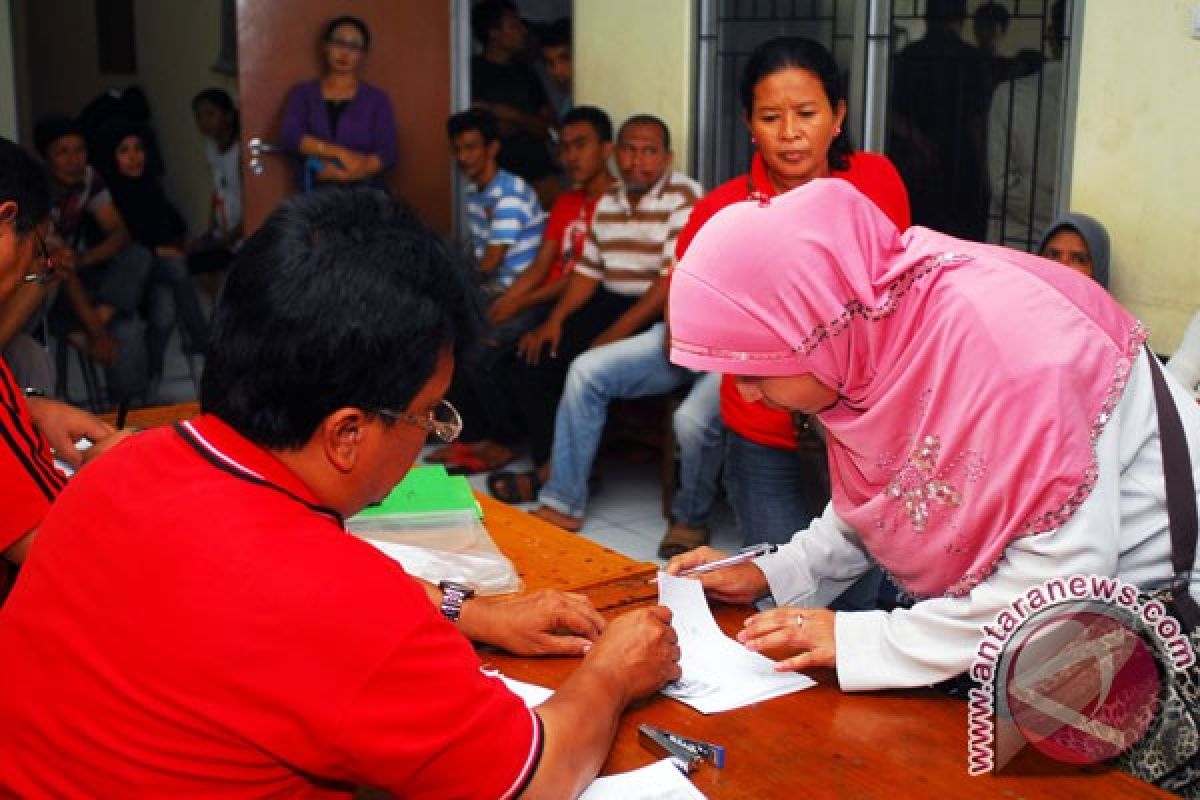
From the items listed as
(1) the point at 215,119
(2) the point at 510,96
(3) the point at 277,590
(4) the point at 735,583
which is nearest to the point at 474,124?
(2) the point at 510,96

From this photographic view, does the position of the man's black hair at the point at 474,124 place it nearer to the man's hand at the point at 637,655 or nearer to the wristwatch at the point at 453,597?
the wristwatch at the point at 453,597

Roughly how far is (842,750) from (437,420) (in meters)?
0.55

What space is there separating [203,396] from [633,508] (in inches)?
137

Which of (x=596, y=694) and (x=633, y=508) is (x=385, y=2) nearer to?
(x=633, y=508)

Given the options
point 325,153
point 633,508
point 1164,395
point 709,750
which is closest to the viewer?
point 709,750

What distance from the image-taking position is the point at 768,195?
2.75 meters

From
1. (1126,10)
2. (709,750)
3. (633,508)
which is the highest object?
(1126,10)

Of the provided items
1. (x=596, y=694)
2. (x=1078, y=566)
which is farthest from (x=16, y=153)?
(x=1078, y=566)

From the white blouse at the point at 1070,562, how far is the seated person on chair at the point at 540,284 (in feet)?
11.6

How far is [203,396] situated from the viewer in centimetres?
121

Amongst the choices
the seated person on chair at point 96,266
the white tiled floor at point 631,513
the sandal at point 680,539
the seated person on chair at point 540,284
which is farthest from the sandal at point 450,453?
the seated person on chair at point 96,266

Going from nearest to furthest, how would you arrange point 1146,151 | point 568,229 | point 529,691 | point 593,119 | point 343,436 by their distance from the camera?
point 343,436 → point 529,691 → point 1146,151 → point 593,119 → point 568,229

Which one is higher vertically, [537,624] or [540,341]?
[537,624]

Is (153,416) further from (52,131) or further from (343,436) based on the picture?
(52,131)
